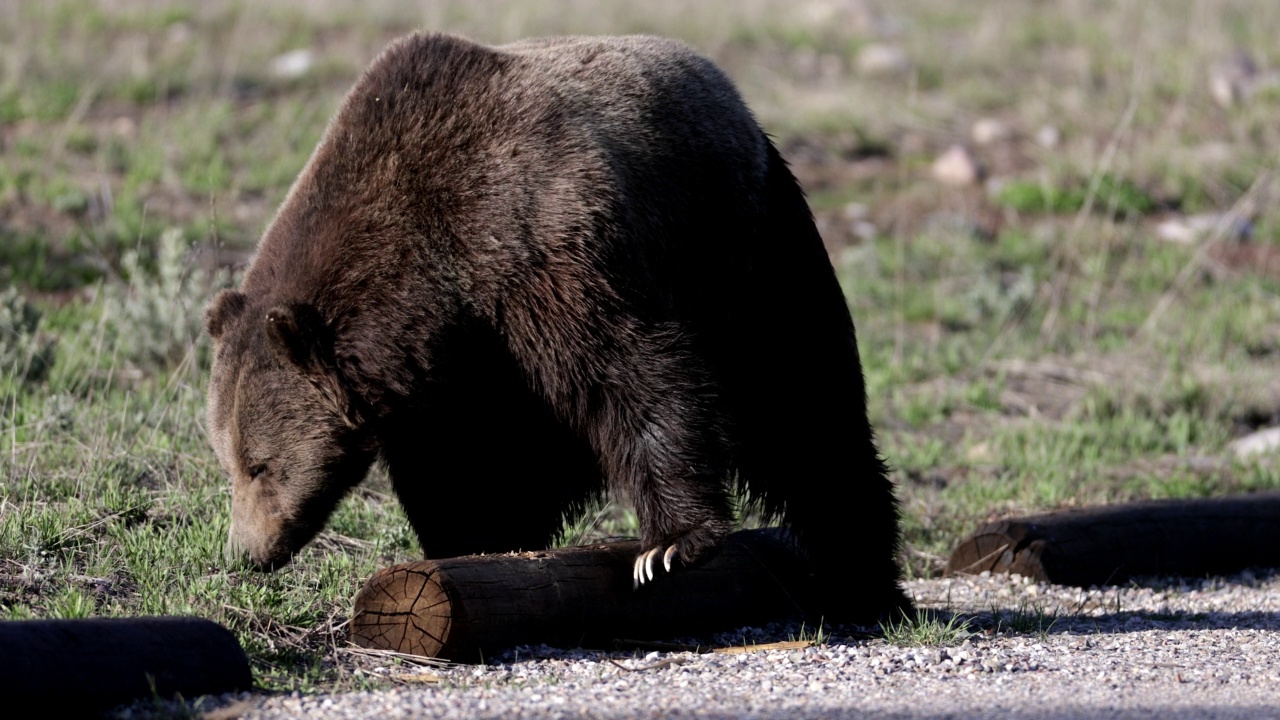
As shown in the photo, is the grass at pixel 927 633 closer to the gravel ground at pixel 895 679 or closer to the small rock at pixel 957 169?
the gravel ground at pixel 895 679

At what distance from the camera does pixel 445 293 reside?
445 centimetres

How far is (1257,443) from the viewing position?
25.9 ft

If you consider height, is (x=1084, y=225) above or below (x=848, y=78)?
below

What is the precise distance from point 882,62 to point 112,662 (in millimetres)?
13012

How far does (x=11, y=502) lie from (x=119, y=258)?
427 cm

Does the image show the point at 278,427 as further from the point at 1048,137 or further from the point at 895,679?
the point at 1048,137

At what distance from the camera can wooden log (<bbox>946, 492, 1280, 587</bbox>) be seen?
5914 mm

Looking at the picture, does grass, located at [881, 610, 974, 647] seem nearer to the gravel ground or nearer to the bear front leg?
the gravel ground

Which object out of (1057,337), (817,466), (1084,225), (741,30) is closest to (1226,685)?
(817,466)

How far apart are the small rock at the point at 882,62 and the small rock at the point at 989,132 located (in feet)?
6.09

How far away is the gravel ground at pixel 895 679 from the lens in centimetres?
360

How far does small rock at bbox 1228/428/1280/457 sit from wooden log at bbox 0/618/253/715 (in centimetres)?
574

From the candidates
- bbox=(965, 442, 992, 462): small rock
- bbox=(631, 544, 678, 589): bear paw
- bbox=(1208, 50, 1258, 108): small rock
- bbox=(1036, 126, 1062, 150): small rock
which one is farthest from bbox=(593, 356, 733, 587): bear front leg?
bbox=(1208, 50, 1258, 108): small rock

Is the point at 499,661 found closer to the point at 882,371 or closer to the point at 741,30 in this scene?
the point at 882,371
